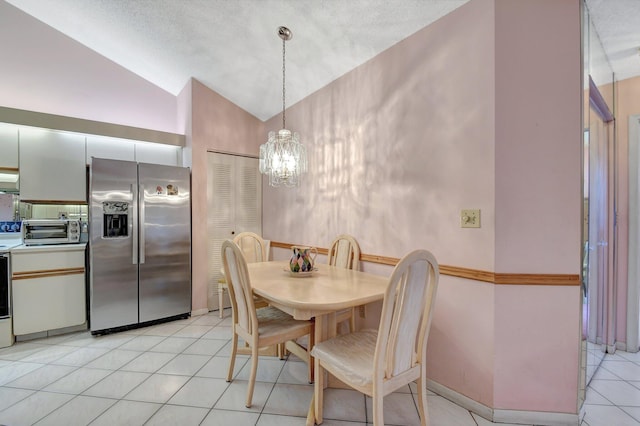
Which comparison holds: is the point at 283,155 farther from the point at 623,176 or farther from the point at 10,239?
the point at 10,239

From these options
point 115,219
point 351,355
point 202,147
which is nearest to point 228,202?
point 202,147

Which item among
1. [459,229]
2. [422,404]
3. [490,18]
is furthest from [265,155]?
[422,404]

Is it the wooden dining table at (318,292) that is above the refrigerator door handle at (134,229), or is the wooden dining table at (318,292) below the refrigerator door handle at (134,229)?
below

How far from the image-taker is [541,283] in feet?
5.17

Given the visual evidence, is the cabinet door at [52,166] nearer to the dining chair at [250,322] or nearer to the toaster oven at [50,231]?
the toaster oven at [50,231]

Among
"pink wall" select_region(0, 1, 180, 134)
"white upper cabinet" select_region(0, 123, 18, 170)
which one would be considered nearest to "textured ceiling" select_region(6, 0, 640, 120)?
"pink wall" select_region(0, 1, 180, 134)

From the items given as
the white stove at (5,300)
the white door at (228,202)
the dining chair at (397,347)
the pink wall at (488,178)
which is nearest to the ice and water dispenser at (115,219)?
the white stove at (5,300)

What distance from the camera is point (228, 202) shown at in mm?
3592

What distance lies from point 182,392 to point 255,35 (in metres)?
2.88

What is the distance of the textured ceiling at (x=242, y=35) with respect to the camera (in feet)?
6.72

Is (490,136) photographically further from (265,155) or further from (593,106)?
(265,155)

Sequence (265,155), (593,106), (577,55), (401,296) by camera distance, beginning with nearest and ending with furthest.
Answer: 1. (401,296)
2. (577,55)
3. (593,106)
4. (265,155)

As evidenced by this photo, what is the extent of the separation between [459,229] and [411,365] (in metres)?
0.86

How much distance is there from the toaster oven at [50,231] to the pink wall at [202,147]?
113 cm
